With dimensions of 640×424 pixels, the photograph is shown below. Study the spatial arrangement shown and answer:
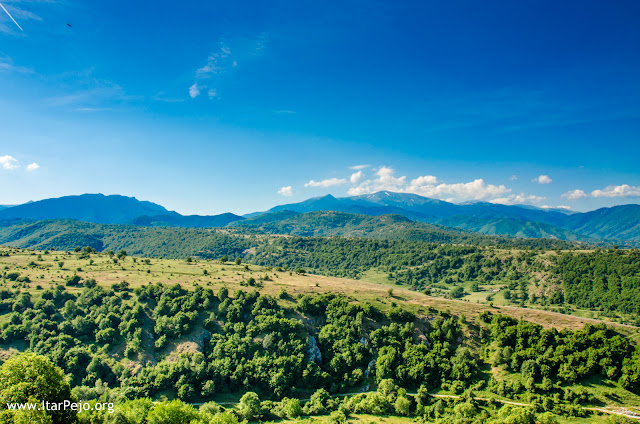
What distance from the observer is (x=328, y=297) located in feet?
342

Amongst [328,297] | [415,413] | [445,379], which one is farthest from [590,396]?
[328,297]

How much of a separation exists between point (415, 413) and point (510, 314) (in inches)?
2008

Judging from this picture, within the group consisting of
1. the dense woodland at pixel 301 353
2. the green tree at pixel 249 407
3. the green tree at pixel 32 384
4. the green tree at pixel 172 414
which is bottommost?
the green tree at pixel 249 407

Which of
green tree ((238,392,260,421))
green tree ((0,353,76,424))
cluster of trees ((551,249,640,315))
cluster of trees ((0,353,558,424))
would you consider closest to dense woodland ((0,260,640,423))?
green tree ((238,392,260,421))

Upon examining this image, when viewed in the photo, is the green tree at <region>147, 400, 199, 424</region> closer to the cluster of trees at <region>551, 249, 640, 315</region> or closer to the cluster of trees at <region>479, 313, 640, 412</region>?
the cluster of trees at <region>479, 313, 640, 412</region>

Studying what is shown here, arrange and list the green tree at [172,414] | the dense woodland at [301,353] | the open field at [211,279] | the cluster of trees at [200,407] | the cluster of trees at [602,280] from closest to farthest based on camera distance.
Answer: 1. the cluster of trees at [200,407]
2. the green tree at [172,414]
3. the dense woodland at [301,353]
4. the open field at [211,279]
5. the cluster of trees at [602,280]

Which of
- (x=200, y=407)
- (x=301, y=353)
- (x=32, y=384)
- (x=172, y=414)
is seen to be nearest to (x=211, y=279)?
(x=301, y=353)

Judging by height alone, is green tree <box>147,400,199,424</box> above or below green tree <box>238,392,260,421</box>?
above

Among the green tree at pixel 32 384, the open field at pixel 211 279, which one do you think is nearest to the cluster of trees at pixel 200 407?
the green tree at pixel 32 384

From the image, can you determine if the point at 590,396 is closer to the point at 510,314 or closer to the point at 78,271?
the point at 510,314

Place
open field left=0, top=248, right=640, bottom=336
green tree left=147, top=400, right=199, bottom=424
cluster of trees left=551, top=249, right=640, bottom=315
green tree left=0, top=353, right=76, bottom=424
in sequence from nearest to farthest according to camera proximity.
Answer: green tree left=0, top=353, right=76, bottom=424 < green tree left=147, top=400, right=199, bottom=424 < open field left=0, top=248, right=640, bottom=336 < cluster of trees left=551, top=249, right=640, bottom=315

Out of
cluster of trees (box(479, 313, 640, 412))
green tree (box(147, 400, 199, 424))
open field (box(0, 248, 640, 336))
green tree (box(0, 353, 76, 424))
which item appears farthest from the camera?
open field (box(0, 248, 640, 336))

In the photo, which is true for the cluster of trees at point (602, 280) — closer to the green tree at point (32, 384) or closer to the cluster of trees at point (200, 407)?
the cluster of trees at point (200, 407)

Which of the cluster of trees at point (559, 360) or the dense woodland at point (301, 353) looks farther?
the dense woodland at point (301, 353)
